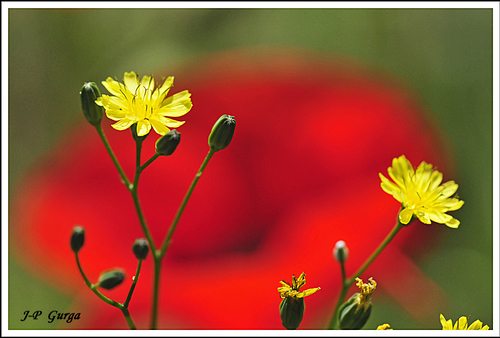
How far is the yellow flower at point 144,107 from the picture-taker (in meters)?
0.16

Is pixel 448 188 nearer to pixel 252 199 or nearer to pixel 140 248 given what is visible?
pixel 140 248

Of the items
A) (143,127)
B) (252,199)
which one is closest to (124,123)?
(143,127)

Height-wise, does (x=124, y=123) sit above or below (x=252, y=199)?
above

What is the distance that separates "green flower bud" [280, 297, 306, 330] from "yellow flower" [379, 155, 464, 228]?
52 mm

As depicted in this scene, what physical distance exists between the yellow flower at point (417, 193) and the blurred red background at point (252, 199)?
7.0 inches

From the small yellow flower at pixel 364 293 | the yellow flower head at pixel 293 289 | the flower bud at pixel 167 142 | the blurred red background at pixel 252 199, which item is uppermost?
the flower bud at pixel 167 142

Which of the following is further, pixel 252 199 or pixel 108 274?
pixel 252 199

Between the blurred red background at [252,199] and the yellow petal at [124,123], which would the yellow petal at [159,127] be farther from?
the blurred red background at [252,199]

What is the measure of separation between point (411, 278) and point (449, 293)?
39 mm

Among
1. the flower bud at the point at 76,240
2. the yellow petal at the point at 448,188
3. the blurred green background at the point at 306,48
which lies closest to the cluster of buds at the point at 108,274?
the flower bud at the point at 76,240

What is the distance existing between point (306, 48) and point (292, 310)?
1.38ft

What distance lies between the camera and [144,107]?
0.55ft

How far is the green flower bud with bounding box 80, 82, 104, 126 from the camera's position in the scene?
0.17 m

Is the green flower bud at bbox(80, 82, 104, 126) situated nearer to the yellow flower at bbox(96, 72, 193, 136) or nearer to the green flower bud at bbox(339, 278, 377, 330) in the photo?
the yellow flower at bbox(96, 72, 193, 136)
